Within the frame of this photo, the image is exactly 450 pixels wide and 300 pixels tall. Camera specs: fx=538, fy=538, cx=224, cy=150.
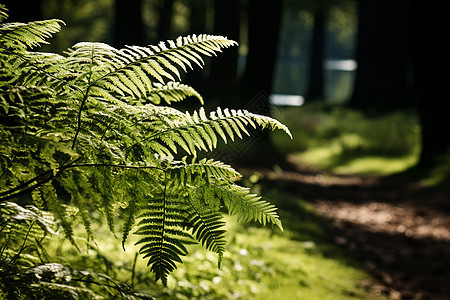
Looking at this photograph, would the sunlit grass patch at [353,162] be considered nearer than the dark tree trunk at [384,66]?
Yes

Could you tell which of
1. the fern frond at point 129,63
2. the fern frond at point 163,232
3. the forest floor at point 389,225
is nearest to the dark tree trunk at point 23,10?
the fern frond at point 129,63

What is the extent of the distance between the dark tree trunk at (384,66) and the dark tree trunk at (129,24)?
14546mm

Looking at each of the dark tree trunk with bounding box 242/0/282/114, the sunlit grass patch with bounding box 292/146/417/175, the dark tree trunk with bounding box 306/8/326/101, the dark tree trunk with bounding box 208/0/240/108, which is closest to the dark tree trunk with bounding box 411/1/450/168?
the sunlit grass patch with bounding box 292/146/417/175

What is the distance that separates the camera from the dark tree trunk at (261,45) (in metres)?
14.4

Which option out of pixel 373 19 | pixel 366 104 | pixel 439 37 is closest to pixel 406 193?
pixel 439 37

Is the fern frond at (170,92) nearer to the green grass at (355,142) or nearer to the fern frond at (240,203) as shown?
the fern frond at (240,203)

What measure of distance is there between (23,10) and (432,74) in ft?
34.0

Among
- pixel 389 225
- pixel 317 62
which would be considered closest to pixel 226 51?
pixel 389 225

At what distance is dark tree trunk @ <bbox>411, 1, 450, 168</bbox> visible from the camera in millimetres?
12849

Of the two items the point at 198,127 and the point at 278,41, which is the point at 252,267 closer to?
the point at 198,127

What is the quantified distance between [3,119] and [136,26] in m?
7.24

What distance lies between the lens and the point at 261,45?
14633 millimetres

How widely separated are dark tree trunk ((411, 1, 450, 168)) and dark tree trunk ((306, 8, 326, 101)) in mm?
24594

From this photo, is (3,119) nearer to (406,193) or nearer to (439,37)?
(406,193)
